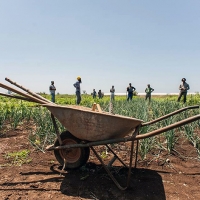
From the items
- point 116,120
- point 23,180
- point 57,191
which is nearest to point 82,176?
point 57,191

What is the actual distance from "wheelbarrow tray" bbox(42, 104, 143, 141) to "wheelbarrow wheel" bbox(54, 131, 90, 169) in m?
0.30

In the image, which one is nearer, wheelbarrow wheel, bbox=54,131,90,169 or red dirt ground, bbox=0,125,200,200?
red dirt ground, bbox=0,125,200,200

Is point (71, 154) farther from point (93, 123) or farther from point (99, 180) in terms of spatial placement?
point (93, 123)

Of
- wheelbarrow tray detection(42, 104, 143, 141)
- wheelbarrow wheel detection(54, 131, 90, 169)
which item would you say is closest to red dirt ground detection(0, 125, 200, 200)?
wheelbarrow wheel detection(54, 131, 90, 169)

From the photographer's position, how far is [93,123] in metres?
2.16

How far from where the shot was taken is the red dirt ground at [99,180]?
213 cm

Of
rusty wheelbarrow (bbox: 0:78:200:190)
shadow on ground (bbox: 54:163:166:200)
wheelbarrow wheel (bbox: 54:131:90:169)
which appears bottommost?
shadow on ground (bbox: 54:163:166:200)

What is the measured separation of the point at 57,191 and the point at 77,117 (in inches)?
29.2

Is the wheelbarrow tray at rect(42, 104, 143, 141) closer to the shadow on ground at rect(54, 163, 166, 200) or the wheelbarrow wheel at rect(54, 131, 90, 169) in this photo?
the wheelbarrow wheel at rect(54, 131, 90, 169)

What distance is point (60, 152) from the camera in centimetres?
268

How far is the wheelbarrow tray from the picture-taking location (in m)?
2.07

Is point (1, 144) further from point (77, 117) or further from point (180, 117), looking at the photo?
point (180, 117)

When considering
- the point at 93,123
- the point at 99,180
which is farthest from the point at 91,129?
the point at 99,180

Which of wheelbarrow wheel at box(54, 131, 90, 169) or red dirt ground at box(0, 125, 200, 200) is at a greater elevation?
wheelbarrow wheel at box(54, 131, 90, 169)
